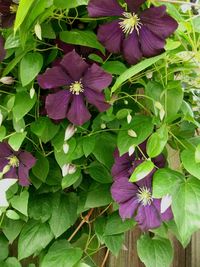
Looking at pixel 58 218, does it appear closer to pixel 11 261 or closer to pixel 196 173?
pixel 11 261

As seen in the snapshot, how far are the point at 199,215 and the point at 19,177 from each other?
0.28 meters

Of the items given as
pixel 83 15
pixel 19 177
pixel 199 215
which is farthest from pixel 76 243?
pixel 83 15

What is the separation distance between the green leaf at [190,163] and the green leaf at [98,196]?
159mm

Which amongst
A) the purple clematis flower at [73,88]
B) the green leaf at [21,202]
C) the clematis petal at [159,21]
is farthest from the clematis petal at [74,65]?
the green leaf at [21,202]

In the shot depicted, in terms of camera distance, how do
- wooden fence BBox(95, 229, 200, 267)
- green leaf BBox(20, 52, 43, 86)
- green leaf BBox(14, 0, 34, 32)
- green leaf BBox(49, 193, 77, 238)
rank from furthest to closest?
1. wooden fence BBox(95, 229, 200, 267)
2. green leaf BBox(49, 193, 77, 238)
3. green leaf BBox(20, 52, 43, 86)
4. green leaf BBox(14, 0, 34, 32)

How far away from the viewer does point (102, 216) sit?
0.72 m

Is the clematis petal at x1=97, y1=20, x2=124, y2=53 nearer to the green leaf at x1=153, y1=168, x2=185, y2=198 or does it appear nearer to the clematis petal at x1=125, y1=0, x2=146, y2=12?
the clematis petal at x1=125, y1=0, x2=146, y2=12

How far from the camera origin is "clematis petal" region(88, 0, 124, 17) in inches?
21.3

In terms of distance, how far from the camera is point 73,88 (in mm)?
606

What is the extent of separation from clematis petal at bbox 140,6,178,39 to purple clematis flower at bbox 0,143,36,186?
0.87ft

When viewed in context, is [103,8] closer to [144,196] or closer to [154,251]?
[144,196]

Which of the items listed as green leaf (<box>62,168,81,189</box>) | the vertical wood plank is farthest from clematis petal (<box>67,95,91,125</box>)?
the vertical wood plank

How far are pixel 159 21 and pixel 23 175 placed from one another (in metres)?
0.30

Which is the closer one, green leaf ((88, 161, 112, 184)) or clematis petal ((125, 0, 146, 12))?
clematis petal ((125, 0, 146, 12))
